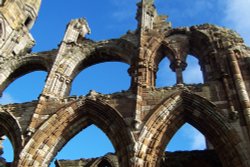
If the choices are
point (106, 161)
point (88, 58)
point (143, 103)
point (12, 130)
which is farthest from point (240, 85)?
point (12, 130)

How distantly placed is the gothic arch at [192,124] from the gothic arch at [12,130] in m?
3.85

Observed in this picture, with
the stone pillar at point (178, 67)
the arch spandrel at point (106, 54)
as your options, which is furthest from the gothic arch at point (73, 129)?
the stone pillar at point (178, 67)

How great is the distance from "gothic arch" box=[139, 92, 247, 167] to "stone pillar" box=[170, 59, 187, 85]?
1277mm

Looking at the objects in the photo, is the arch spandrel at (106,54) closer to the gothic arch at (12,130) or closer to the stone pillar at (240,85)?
the gothic arch at (12,130)

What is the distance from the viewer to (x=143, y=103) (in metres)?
10.1

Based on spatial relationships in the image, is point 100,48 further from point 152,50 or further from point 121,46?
point 152,50

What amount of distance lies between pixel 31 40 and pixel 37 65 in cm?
612

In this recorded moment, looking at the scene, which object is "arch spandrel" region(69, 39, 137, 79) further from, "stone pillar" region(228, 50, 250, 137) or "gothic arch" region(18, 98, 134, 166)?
"stone pillar" region(228, 50, 250, 137)

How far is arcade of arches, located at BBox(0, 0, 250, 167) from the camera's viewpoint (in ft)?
29.6

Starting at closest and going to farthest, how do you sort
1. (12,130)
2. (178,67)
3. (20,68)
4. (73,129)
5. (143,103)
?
(143,103) → (73,129) → (12,130) → (178,67) → (20,68)

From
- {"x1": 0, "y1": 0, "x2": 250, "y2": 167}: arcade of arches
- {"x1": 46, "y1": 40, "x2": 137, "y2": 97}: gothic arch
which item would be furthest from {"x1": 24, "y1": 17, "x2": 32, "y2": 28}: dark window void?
{"x1": 46, "y1": 40, "x2": 137, "y2": 97}: gothic arch

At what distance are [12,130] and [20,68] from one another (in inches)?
153

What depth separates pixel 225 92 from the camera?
9.76 meters

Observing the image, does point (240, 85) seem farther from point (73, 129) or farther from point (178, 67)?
point (73, 129)
